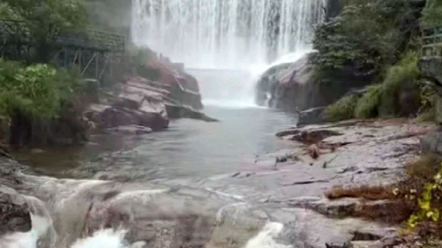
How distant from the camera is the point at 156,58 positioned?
1342 inches

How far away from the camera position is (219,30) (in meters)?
46.8

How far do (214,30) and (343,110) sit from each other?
26.1 meters

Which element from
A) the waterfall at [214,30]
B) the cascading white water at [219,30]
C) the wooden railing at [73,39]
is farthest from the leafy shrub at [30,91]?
the waterfall at [214,30]

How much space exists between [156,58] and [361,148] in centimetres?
2099

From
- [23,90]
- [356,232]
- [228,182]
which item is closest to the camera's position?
[356,232]

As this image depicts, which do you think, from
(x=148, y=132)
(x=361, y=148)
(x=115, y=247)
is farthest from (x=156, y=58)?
(x=115, y=247)

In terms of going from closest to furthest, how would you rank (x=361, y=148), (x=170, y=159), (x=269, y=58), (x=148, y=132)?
(x=361, y=148) < (x=170, y=159) < (x=148, y=132) < (x=269, y=58)

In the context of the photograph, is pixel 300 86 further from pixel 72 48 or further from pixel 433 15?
pixel 433 15

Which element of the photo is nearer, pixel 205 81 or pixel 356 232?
pixel 356 232

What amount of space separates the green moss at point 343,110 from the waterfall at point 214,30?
21.1 metres

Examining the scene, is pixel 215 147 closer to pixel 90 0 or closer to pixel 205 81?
pixel 90 0

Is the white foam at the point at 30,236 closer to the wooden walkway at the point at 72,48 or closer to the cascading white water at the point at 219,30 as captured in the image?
the wooden walkway at the point at 72,48

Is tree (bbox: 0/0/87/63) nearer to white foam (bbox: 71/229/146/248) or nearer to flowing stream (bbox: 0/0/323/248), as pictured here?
flowing stream (bbox: 0/0/323/248)

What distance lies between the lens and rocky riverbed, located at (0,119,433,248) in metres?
9.46
